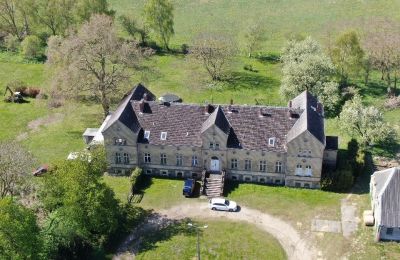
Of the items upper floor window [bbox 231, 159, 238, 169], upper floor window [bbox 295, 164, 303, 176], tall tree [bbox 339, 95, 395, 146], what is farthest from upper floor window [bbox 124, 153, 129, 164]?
tall tree [bbox 339, 95, 395, 146]

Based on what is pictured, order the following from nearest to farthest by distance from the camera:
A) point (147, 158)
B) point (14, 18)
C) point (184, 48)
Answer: point (147, 158)
point (184, 48)
point (14, 18)

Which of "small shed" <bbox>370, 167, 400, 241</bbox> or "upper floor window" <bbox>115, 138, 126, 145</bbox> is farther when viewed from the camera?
"upper floor window" <bbox>115, 138, 126, 145</bbox>

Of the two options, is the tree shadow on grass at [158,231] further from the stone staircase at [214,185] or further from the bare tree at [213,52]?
the bare tree at [213,52]

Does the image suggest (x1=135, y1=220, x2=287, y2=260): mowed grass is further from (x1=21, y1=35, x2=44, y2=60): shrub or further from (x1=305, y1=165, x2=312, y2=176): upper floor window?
(x1=21, y1=35, x2=44, y2=60): shrub

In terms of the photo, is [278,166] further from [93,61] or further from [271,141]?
[93,61]

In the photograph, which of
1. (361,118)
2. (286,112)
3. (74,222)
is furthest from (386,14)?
(74,222)

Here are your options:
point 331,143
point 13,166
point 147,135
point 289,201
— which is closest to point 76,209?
point 13,166

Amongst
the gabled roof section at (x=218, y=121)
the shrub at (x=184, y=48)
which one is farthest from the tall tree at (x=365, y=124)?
the shrub at (x=184, y=48)
